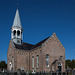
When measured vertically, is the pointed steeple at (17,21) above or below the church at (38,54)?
above

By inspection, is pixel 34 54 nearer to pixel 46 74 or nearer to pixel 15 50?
pixel 15 50

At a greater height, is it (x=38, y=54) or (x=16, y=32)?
(x=16, y=32)

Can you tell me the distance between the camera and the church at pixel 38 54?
1059 inches

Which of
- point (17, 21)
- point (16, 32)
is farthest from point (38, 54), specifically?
point (17, 21)

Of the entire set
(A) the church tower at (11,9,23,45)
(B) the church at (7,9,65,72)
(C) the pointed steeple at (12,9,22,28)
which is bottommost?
(B) the church at (7,9,65,72)

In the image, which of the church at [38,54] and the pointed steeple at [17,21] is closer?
the church at [38,54]

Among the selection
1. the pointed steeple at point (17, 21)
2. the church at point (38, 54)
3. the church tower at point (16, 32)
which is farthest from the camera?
the pointed steeple at point (17, 21)

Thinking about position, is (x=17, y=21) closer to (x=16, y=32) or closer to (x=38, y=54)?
(x=16, y=32)

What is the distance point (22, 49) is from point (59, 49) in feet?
36.9

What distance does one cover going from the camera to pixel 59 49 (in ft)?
98.0

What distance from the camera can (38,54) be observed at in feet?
95.0

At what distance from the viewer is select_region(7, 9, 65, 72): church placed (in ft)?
88.2

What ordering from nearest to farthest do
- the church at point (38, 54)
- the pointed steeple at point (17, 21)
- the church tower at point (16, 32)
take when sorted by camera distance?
1. the church at point (38, 54)
2. the church tower at point (16, 32)
3. the pointed steeple at point (17, 21)

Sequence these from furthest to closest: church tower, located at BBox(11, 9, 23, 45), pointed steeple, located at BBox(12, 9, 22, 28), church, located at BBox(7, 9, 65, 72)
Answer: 1. pointed steeple, located at BBox(12, 9, 22, 28)
2. church tower, located at BBox(11, 9, 23, 45)
3. church, located at BBox(7, 9, 65, 72)
